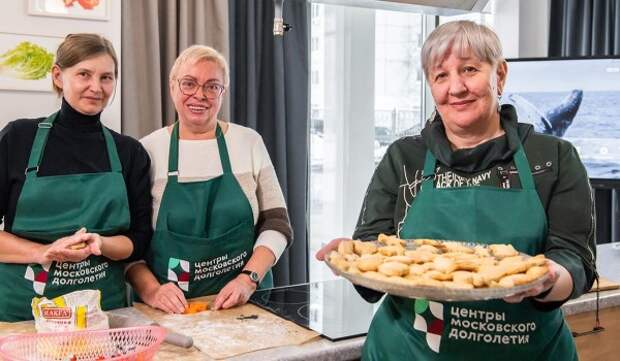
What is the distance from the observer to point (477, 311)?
1323 millimetres

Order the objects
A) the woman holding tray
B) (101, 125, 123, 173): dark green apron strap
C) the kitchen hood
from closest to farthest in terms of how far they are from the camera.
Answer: the woman holding tray, (101, 125, 123, 173): dark green apron strap, the kitchen hood

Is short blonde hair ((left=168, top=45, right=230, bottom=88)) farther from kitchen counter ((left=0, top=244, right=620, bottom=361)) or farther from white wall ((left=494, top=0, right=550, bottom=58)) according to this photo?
white wall ((left=494, top=0, right=550, bottom=58))

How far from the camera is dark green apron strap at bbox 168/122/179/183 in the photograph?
6.29ft

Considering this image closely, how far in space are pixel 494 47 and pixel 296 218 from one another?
183 cm

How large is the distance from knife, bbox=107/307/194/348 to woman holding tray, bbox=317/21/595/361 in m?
0.35

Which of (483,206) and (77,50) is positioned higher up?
(77,50)

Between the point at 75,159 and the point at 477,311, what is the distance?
42.5 inches

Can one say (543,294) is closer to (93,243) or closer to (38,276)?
(93,243)

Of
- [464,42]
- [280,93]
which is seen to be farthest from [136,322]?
[280,93]

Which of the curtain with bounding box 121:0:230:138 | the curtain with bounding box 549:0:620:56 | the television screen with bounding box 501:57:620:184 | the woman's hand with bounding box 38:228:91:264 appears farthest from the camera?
the curtain with bounding box 549:0:620:56

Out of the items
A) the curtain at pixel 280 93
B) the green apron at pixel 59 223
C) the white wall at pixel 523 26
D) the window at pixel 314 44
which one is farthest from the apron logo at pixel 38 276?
the white wall at pixel 523 26

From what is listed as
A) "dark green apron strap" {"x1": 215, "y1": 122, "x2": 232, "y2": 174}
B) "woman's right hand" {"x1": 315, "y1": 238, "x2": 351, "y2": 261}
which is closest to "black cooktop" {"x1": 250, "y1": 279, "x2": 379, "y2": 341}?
"woman's right hand" {"x1": 315, "y1": 238, "x2": 351, "y2": 261}

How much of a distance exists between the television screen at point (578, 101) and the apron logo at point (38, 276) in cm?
230

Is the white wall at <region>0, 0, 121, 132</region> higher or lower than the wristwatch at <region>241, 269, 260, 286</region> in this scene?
higher
